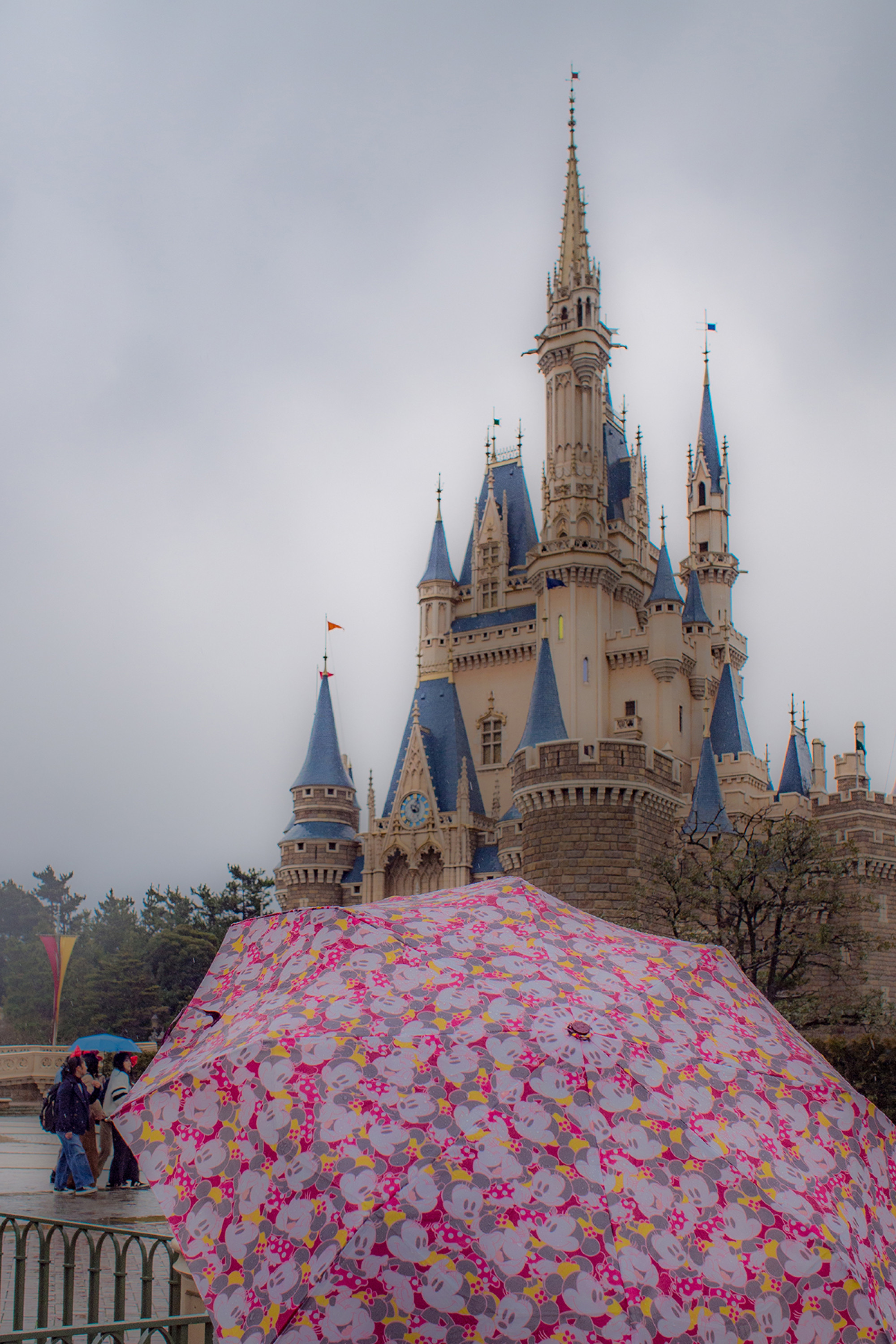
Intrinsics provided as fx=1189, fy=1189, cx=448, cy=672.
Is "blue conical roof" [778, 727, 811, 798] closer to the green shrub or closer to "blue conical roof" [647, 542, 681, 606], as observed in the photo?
"blue conical roof" [647, 542, 681, 606]

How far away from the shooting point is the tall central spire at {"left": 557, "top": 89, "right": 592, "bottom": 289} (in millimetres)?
40938

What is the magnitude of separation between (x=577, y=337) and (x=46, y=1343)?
3762 cm

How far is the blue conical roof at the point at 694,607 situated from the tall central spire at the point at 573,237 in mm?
11099

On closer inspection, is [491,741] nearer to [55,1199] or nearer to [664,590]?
[664,590]

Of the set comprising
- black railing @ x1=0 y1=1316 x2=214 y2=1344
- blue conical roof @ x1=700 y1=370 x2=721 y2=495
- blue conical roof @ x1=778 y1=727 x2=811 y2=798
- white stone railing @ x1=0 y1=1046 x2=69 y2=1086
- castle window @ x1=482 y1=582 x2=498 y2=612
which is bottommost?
white stone railing @ x1=0 y1=1046 x2=69 y2=1086

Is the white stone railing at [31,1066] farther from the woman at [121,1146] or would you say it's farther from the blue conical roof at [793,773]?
the blue conical roof at [793,773]

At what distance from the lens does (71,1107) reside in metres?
11.2

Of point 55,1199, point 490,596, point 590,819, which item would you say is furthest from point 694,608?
point 55,1199

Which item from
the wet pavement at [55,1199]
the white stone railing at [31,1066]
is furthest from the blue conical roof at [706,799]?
the wet pavement at [55,1199]

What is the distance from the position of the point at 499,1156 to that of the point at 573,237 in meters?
42.0

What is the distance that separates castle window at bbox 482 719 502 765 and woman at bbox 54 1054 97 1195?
96.8ft

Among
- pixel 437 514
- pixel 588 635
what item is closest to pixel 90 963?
pixel 437 514

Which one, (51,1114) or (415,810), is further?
(415,810)

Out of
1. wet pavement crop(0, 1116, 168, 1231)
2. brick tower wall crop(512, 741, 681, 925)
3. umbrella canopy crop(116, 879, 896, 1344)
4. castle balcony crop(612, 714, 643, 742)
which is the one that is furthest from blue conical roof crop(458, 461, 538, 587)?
umbrella canopy crop(116, 879, 896, 1344)
